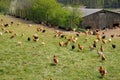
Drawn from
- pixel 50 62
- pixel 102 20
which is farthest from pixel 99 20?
pixel 50 62

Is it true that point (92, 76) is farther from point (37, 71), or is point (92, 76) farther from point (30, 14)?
point (30, 14)

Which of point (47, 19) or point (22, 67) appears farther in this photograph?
point (47, 19)

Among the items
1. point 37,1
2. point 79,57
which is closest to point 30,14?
point 37,1

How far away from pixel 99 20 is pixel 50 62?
48496 mm

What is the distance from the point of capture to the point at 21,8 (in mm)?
58312

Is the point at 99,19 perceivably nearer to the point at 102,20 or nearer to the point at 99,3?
the point at 102,20

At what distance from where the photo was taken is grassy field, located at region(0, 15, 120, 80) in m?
10.0

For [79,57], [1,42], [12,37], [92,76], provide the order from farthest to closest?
[12,37]
[1,42]
[79,57]
[92,76]

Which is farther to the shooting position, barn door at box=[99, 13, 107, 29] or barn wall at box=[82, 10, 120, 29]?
barn door at box=[99, 13, 107, 29]

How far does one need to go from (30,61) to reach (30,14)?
4367 centimetres

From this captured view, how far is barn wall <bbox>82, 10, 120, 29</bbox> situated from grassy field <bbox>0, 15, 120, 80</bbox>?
1740 inches

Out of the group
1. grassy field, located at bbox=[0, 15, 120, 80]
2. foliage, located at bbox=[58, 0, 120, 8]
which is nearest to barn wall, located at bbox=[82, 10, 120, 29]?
grassy field, located at bbox=[0, 15, 120, 80]

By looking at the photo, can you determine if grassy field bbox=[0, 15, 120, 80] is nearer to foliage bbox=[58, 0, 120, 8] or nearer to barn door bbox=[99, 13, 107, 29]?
barn door bbox=[99, 13, 107, 29]

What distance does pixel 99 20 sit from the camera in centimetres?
5894
